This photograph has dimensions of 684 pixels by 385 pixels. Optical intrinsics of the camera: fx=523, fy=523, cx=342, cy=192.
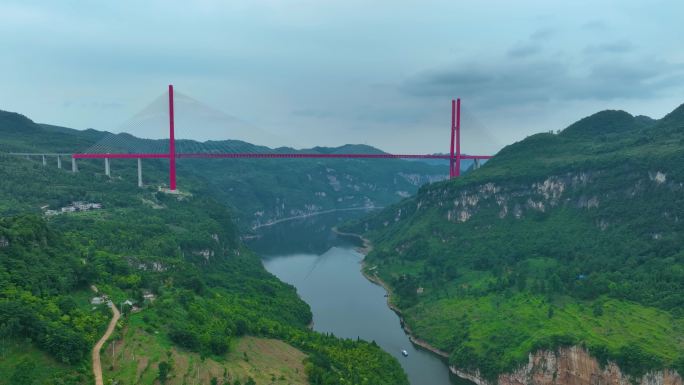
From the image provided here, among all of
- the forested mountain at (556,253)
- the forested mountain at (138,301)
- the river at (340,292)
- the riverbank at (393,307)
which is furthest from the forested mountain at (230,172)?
the forested mountain at (556,253)

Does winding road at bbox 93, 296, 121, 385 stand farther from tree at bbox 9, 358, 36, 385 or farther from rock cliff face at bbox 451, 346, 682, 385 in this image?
rock cliff face at bbox 451, 346, 682, 385

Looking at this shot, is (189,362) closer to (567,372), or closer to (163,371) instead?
(163,371)

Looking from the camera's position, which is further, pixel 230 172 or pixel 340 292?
pixel 230 172

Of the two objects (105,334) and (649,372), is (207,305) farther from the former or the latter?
(649,372)

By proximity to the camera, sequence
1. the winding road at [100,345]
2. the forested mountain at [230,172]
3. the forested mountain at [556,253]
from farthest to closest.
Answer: the forested mountain at [230,172]
the forested mountain at [556,253]
the winding road at [100,345]

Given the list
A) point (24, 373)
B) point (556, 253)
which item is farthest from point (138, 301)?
point (556, 253)

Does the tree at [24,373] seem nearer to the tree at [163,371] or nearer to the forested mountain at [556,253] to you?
the tree at [163,371]
